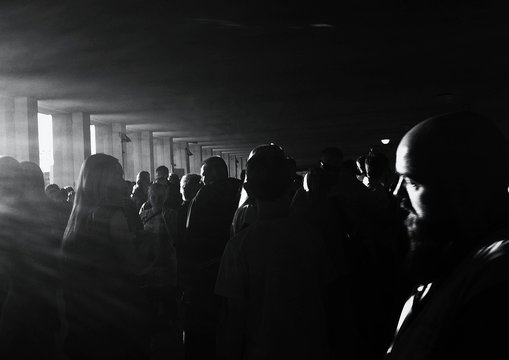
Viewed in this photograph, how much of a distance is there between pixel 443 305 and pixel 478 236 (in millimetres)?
143

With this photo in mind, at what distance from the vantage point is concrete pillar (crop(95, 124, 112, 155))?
17.8 metres

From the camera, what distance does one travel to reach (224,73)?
9883 mm

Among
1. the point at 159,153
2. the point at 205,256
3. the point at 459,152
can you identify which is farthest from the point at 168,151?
the point at 459,152

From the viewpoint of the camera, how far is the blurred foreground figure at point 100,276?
8.11 feet

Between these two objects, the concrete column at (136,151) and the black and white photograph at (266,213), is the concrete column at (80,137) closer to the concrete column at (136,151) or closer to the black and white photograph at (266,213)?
the black and white photograph at (266,213)

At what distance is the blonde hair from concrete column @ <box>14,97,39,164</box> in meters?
11.3

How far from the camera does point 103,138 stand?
707 inches

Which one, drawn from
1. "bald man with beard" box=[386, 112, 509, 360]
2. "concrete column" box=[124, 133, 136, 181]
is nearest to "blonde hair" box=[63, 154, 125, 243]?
"bald man with beard" box=[386, 112, 509, 360]

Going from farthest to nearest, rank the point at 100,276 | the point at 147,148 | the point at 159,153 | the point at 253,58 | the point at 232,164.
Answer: the point at 232,164 < the point at 159,153 < the point at 147,148 < the point at 253,58 < the point at 100,276

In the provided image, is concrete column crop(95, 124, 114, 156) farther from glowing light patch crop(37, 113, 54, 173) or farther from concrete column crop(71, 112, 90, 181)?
glowing light patch crop(37, 113, 54, 173)

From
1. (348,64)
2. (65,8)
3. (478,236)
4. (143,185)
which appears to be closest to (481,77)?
(348,64)

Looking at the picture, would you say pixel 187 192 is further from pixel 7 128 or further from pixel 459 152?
pixel 7 128

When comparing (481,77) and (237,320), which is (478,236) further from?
(481,77)

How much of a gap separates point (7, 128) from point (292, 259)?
12.8 metres
